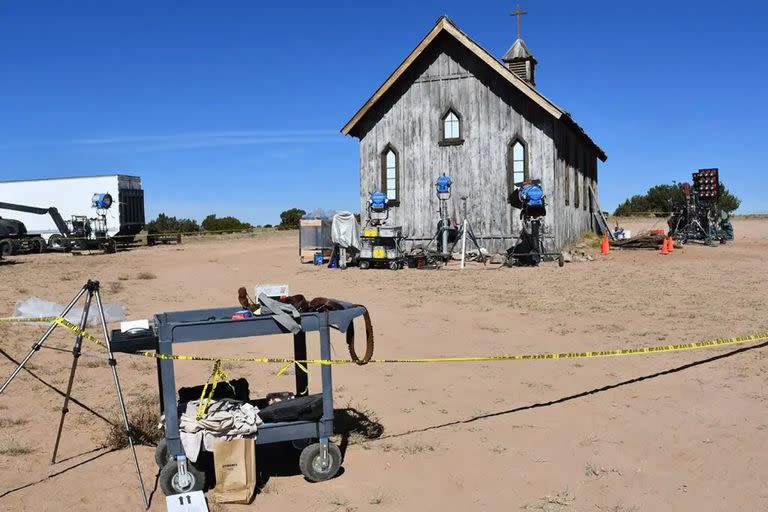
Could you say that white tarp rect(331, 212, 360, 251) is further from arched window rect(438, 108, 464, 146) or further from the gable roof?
arched window rect(438, 108, 464, 146)

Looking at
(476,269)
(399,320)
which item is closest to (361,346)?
(399,320)

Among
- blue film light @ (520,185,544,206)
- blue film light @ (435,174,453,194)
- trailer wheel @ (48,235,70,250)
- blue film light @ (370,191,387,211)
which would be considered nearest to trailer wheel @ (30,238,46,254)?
trailer wheel @ (48,235,70,250)

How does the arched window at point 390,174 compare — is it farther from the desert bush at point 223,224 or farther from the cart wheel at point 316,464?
the desert bush at point 223,224

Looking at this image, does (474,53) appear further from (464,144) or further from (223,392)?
(223,392)

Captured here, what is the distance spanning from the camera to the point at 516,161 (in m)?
22.3

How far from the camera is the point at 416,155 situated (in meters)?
23.4

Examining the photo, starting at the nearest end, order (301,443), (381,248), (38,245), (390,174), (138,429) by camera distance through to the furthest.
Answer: (301,443)
(138,429)
(381,248)
(390,174)
(38,245)

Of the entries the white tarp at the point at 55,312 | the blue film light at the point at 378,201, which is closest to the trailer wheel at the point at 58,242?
the blue film light at the point at 378,201

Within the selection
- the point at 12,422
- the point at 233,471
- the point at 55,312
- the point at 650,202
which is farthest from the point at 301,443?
the point at 650,202

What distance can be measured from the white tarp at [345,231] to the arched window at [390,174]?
209 centimetres

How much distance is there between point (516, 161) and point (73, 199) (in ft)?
74.0

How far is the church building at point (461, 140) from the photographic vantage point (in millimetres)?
21984

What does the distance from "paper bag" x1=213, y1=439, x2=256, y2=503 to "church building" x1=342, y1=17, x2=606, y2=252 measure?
58.7 ft

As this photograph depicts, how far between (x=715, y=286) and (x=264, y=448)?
12048mm
